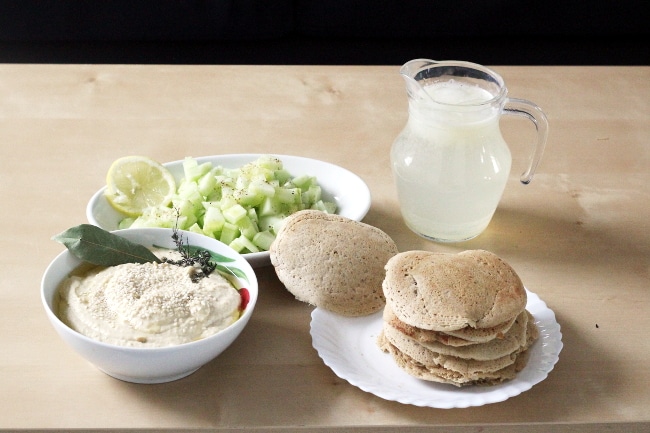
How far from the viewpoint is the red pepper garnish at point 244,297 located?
3.34 ft

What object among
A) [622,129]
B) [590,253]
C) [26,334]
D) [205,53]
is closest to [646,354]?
[590,253]

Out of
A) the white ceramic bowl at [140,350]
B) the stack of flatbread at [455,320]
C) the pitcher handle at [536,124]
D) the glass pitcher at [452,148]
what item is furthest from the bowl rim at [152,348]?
the pitcher handle at [536,124]

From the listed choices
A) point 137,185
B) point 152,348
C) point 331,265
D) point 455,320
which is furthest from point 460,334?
point 137,185

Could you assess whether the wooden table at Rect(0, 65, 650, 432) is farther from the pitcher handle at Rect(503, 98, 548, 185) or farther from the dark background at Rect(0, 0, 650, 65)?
the dark background at Rect(0, 0, 650, 65)

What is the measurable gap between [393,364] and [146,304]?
306 mm

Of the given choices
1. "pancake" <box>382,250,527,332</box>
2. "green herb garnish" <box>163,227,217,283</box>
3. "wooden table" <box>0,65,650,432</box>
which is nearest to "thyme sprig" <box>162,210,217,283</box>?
"green herb garnish" <box>163,227,217,283</box>

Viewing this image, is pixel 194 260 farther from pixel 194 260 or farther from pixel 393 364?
pixel 393 364

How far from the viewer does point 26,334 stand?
106cm

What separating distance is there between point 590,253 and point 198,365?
0.66 m

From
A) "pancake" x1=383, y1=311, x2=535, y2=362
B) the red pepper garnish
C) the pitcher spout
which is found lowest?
the red pepper garnish

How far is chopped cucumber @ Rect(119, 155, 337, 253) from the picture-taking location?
3.92 feet

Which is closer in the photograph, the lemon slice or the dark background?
the lemon slice

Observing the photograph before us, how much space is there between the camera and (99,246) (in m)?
1.04

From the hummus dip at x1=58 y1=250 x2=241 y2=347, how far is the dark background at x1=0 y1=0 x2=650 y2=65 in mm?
1637
